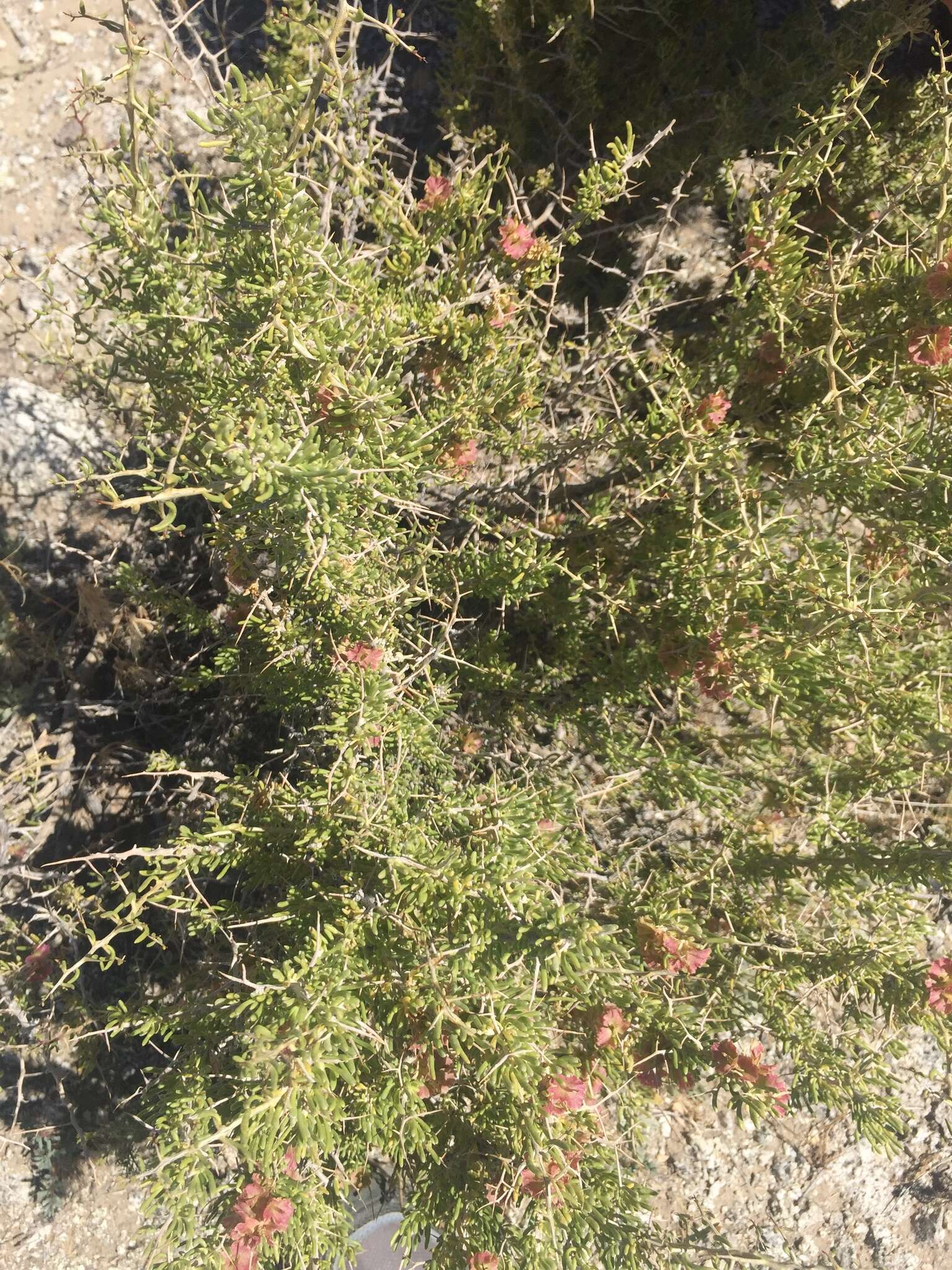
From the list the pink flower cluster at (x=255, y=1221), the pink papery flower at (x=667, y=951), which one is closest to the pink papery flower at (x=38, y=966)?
the pink flower cluster at (x=255, y=1221)

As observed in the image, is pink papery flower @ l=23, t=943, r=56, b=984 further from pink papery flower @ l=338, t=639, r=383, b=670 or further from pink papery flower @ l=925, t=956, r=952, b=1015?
pink papery flower @ l=925, t=956, r=952, b=1015

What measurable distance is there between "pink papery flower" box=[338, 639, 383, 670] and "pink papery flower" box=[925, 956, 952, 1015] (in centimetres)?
150

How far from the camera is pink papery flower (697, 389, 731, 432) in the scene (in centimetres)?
207

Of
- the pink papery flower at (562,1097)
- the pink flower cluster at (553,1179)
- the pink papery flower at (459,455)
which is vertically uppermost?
the pink papery flower at (459,455)

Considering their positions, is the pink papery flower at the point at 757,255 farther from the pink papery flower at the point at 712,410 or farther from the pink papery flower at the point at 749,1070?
the pink papery flower at the point at 749,1070

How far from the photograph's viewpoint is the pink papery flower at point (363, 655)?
179 centimetres

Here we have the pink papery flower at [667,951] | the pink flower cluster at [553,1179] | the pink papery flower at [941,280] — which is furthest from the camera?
the pink papery flower at [667,951]

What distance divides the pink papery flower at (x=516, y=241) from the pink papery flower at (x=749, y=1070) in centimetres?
214

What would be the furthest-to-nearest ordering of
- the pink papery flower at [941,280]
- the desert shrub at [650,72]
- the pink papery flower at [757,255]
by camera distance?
the desert shrub at [650,72]
the pink papery flower at [757,255]
the pink papery flower at [941,280]

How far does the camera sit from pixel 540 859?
1.59m

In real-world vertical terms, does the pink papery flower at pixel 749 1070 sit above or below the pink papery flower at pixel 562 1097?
below

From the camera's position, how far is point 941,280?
1.75 meters

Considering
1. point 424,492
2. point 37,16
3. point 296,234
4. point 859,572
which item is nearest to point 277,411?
point 296,234

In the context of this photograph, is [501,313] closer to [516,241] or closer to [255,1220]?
[516,241]
